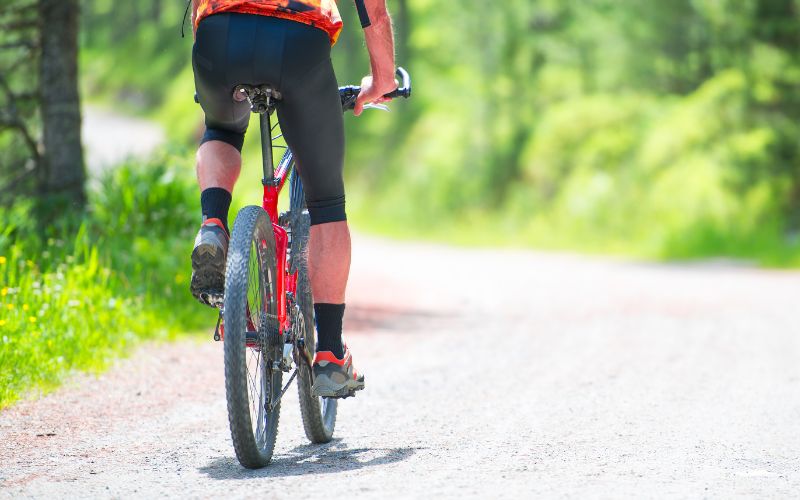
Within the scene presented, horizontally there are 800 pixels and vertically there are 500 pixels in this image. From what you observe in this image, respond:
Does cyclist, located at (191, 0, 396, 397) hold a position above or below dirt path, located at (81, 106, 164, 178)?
below

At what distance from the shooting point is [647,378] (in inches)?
237

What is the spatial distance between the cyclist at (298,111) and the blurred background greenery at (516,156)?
176 cm

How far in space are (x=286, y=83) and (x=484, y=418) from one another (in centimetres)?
188

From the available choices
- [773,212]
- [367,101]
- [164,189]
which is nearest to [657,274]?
[773,212]

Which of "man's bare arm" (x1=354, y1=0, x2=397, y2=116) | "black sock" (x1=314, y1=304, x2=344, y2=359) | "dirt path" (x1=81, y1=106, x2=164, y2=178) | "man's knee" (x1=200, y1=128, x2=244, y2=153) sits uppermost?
"dirt path" (x1=81, y1=106, x2=164, y2=178)

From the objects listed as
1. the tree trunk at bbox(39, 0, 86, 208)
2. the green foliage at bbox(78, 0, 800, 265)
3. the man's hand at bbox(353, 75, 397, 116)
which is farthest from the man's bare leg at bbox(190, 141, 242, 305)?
the green foliage at bbox(78, 0, 800, 265)

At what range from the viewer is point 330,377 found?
4.10m

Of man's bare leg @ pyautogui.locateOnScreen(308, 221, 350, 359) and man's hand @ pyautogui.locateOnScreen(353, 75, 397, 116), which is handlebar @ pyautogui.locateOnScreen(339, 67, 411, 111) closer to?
man's hand @ pyautogui.locateOnScreen(353, 75, 397, 116)

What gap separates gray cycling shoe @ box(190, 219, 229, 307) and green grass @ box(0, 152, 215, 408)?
1615 mm

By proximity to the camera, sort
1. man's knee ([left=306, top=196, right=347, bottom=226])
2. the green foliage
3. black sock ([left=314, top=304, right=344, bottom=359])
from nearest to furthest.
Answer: man's knee ([left=306, top=196, right=347, bottom=226]), black sock ([left=314, top=304, right=344, bottom=359]), the green foliage

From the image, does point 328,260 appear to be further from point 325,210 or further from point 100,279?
point 100,279

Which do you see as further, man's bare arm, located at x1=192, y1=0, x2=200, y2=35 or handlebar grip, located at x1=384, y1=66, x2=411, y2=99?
handlebar grip, located at x1=384, y1=66, x2=411, y2=99

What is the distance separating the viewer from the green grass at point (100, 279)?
5723 millimetres

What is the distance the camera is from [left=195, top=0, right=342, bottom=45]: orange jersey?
364 centimetres
